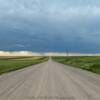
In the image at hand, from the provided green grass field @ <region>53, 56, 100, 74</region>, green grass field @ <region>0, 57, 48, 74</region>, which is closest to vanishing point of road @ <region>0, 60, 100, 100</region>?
green grass field @ <region>0, 57, 48, 74</region>

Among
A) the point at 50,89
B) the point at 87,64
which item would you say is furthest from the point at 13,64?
Result: the point at 50,89

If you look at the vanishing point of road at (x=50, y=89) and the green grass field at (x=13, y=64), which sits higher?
the green grass field at (x=13, y=64)

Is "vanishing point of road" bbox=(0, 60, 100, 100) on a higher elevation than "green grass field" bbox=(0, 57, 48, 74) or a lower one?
lower

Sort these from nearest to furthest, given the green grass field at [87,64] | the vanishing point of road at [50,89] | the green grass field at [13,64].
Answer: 1. the vanishing point of road at [50,89]
2. the green grass field at [13,64]
3. the green grass field at [87,64]

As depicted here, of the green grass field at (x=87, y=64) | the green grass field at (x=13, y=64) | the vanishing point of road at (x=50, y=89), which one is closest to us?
the vanishing point of road at (x=50, y=89)

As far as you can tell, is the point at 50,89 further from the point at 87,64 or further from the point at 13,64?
the point at 13,64

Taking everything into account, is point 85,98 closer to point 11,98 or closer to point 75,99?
point 75,99

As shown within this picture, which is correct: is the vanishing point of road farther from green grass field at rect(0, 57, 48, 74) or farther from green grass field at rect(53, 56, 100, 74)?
green grass field at rect(53, 56, 100, 74)

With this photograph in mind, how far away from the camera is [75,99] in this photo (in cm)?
1060

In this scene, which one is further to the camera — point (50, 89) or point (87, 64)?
point (87, 64)

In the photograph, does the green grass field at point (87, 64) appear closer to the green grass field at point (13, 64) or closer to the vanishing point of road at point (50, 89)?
the green grass field at point (13, 64)

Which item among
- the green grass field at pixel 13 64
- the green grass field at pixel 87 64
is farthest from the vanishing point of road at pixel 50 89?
the green grass field at pixel 87 64

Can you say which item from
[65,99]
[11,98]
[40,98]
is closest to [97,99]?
[65,99]

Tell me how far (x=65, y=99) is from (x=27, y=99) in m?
1.54
